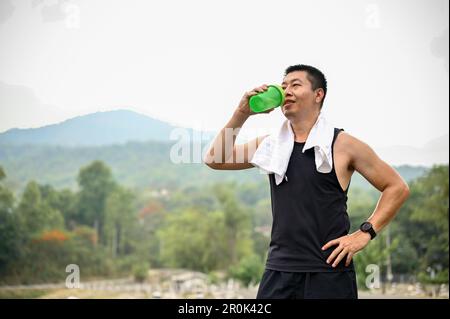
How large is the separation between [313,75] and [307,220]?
56cm

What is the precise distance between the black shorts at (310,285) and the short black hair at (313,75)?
65cm

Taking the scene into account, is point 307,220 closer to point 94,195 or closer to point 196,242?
point 196,242

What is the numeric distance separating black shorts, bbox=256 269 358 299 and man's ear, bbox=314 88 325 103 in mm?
634

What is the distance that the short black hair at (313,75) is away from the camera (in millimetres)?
2223

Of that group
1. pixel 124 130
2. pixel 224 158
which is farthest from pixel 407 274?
pixel 124 130

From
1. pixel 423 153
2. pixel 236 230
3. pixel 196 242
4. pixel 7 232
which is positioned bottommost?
pixel 196 242

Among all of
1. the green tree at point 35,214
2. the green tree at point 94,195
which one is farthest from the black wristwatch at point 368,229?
the green tree at point 94,195

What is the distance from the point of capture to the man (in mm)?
1987

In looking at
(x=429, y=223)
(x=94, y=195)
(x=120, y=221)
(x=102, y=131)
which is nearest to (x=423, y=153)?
(x=429, y=223)

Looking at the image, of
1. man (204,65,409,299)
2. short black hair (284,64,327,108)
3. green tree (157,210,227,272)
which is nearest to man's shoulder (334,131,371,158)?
man (204,65,409,299)

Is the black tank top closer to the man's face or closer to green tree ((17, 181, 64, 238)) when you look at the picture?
the man's face

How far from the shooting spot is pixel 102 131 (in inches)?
902

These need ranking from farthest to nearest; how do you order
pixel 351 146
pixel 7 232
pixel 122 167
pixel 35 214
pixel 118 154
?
1. pixel 122 167
2. pixel 118 154
3. pixel 35 214
4. pixel 7 232
5. pixel 351 146
